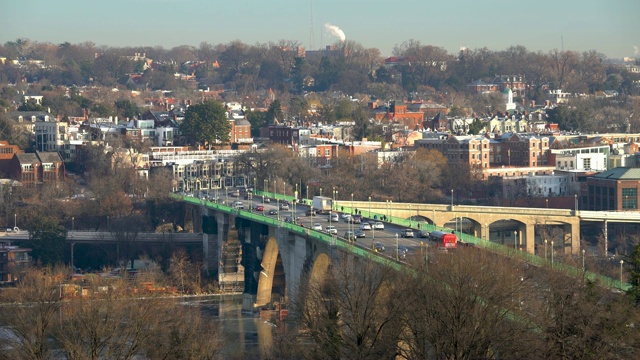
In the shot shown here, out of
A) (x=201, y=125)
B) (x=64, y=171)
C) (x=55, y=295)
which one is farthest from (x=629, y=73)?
(x=55, y=295)

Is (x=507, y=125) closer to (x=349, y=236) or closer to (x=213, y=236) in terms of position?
(x=213, y=236)

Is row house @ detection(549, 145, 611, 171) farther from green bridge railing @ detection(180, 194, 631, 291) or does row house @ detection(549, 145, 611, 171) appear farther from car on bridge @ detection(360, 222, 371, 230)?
car on bridge @ detection(360, 222, 371, 230)

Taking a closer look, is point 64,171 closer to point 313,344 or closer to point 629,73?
point 313,344

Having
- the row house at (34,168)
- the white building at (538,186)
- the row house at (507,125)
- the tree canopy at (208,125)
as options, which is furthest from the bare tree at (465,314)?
the row house at (507,125)

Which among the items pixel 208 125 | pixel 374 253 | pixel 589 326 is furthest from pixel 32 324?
pixel 208 125

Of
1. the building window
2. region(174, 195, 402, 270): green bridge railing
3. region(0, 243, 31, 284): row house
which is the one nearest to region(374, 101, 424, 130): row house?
the building window

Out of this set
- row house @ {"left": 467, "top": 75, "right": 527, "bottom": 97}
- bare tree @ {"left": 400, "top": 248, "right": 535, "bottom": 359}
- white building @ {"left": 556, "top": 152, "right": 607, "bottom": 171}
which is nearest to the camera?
bare tree @ {"left": 400, "top": 248, "right": 535, "bottom": 359}
